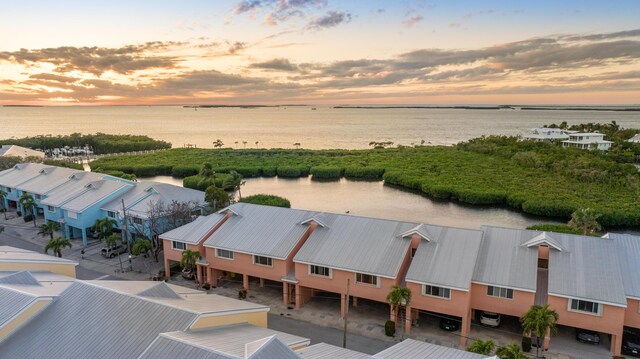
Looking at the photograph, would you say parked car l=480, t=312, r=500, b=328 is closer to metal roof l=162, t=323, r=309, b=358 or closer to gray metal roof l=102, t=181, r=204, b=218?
metal roof l=162, t=323, r=309, b=358

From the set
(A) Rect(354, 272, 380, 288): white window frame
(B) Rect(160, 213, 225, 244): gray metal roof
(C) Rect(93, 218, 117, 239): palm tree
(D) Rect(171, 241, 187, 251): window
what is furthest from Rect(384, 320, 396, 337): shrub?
(C) Rect(93, 218, 117, 239): palm tree

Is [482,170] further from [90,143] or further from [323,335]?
[90,143]

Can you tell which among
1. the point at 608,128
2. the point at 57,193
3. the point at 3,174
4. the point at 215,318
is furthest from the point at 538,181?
the point at 608,128

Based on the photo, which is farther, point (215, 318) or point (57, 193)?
point (57, 193)

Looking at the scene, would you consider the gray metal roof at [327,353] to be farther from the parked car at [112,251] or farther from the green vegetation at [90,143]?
the green vegetation at [90,143]

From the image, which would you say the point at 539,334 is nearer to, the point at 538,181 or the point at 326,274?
the point at 326,274

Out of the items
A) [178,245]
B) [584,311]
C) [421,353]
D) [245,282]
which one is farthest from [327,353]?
[178,245]

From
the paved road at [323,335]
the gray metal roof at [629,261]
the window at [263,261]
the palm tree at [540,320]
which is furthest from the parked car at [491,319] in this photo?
the window at [263,261]
